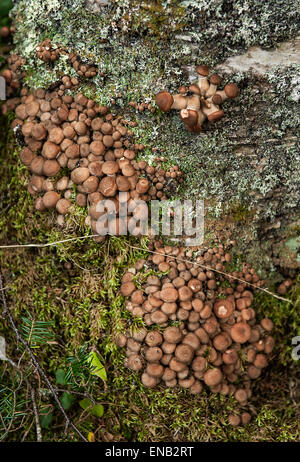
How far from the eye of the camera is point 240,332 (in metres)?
2.70

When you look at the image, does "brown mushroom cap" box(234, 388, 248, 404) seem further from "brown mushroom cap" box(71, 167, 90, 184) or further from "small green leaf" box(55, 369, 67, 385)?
"brown mushroom cap" box(71, 167, 90, 184)

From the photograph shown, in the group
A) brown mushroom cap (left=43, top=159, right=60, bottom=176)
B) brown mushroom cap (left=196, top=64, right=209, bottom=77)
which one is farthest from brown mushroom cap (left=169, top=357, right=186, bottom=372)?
brown mushroom cap (left=196, top=64, right=209, bottom=77)

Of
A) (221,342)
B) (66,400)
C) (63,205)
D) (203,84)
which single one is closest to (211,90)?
(203,84)

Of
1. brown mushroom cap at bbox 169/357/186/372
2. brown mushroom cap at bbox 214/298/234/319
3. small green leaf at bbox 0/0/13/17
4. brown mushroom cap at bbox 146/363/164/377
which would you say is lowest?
brown mushroom cap at bbox 146/363/164/377

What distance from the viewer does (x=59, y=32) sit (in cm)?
274

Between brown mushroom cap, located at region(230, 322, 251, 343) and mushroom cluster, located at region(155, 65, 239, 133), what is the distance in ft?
4.35

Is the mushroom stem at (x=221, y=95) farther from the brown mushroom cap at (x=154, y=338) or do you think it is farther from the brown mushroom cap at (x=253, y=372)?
the brown mushroom cap at (x=253, y=372)

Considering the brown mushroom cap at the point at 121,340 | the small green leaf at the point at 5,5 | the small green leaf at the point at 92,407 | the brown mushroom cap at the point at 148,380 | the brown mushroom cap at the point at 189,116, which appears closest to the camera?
the brown mushroom cap at the point at 189,116

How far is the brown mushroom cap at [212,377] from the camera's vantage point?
2602 millimetres

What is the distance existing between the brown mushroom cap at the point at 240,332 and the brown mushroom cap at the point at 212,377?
25 cm

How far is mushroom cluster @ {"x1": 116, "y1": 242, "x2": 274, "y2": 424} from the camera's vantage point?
8.41ft

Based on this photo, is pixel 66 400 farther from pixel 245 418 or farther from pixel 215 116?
pixel 215 116

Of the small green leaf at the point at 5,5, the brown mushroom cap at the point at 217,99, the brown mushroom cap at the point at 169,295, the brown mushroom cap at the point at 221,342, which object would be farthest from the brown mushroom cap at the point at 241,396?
the small green leaf at the point at 5,5

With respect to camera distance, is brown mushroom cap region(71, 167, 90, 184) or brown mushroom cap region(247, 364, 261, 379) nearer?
brown mushroom cap region(71, 167, 90, 184)
